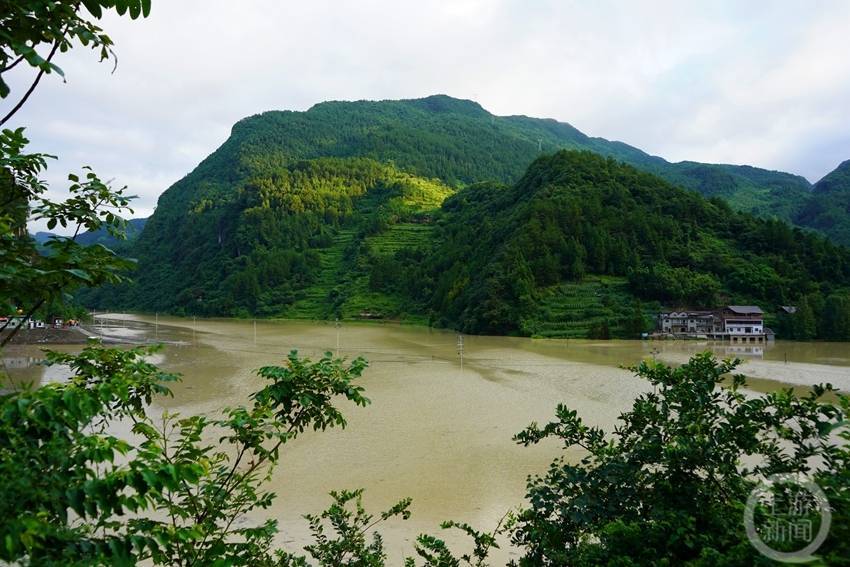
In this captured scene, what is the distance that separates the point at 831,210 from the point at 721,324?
263 ft

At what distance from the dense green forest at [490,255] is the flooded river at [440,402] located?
29.5 feet

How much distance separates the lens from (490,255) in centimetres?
6694

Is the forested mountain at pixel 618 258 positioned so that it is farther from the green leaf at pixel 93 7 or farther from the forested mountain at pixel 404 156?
the forested mountain at pixel 404 156

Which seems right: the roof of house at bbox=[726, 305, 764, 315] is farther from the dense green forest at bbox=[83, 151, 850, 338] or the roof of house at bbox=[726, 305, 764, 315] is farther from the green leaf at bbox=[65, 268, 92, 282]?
the green leaf at bbox=[65, 268, 92, 282]

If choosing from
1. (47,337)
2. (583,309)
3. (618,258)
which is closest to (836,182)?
(618,258)

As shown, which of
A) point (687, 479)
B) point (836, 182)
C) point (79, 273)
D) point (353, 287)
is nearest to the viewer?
point (79, 273)

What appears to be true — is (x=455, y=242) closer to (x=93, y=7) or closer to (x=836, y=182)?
(x=93, y=7)

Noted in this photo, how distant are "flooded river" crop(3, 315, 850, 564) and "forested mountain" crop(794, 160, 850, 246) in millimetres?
67501

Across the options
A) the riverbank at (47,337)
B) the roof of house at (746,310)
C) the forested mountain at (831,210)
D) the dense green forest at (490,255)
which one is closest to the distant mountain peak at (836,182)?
the forested mountain at (831,210)

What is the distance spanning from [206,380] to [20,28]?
25032 millimetres

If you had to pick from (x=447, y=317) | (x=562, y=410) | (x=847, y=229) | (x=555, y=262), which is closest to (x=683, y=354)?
(x=555, y=262)

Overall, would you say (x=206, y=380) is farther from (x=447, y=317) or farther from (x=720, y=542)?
(x=447, y=317)

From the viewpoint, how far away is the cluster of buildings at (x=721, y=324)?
Result: 1868 inches

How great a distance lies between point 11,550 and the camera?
1.54 meters
